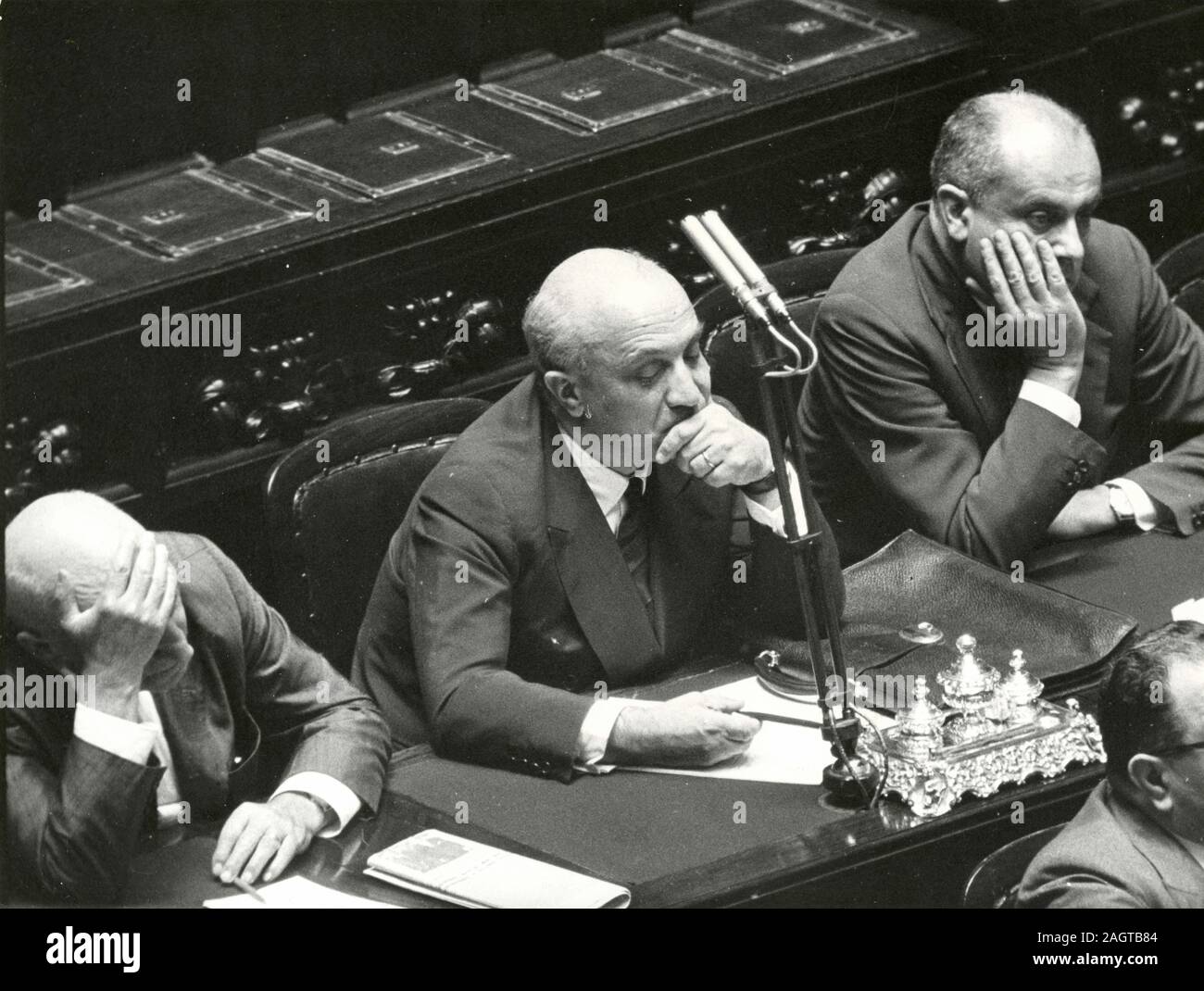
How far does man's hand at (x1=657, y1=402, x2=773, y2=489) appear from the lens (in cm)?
425

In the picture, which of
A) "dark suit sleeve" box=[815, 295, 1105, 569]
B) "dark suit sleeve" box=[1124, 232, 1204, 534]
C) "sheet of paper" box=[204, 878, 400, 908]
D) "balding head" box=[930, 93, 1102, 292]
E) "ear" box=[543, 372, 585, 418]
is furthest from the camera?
"dark suit sleeve" box=[1124, 232, 1204, 534]

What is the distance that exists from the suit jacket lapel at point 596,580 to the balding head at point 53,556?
2.84 ft

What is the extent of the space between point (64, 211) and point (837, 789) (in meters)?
2.26

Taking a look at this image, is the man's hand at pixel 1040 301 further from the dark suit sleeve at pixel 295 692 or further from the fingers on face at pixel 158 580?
the fingers on face at pixel 158 580

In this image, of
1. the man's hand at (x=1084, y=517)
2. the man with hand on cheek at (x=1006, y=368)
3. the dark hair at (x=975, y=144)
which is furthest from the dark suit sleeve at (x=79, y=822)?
the dark hair at (x=975, y=144)

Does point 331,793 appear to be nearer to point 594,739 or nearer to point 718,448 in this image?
point 594,739

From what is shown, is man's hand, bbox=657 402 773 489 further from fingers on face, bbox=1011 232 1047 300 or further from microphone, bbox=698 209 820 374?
fingers on face, bbox=1011 232 1047 300

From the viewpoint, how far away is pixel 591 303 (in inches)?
170

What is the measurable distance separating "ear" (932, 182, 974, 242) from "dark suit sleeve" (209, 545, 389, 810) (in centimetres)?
168

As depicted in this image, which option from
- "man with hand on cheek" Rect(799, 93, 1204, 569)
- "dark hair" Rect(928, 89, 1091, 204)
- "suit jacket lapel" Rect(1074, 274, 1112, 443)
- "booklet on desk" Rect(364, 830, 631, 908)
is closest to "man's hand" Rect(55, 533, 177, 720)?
"booklet on desk" Rect(364, 830, 631, 908)

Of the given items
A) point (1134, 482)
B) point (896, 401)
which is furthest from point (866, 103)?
point (1134, 482)

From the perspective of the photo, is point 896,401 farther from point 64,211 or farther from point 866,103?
point 64,211
